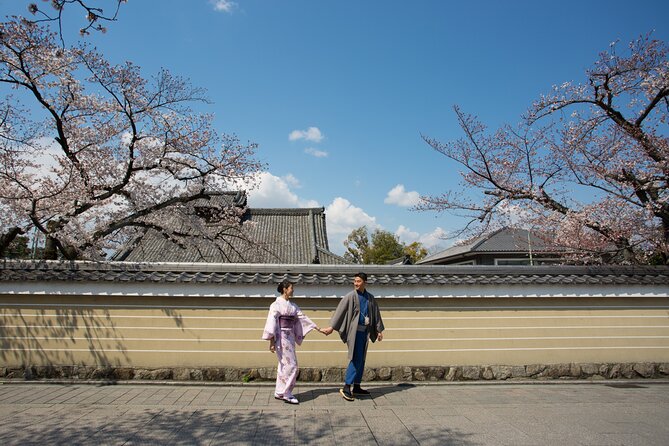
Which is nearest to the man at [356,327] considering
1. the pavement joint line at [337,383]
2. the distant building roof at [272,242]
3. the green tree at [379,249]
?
the pavement joint line at [337,383]

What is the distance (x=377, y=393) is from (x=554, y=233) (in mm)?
5804

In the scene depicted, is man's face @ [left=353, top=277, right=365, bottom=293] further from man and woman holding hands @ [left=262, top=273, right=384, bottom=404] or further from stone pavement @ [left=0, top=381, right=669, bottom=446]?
stone pavement @ [left=0, top=381, right=669, bottom=446]

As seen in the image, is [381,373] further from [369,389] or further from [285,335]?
[285,335]

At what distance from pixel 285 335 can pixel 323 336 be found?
1427mm

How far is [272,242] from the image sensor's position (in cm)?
2109

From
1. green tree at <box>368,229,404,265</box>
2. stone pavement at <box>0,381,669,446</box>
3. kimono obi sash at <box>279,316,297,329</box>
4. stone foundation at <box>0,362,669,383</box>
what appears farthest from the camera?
green tree at <box>368,229,404,265</box>

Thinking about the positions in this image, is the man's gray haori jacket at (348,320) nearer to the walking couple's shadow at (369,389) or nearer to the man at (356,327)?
the man at (356,327)

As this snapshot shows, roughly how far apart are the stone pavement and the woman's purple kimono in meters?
0.33

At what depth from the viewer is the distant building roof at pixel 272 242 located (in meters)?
19.1

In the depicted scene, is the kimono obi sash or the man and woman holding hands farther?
the kimono obi sash

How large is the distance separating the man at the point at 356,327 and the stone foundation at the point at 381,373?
950mm

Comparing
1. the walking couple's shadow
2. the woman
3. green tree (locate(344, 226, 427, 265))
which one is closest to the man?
the walking couple's shadow

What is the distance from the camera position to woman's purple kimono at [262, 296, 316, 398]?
6.18 metres

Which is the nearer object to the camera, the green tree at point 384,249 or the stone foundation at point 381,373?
the stone foundation at point 381,373
